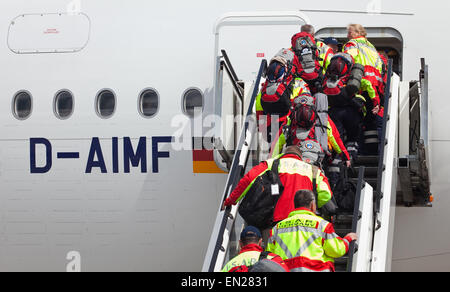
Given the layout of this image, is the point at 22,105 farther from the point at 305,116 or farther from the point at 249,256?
the point at 249,256

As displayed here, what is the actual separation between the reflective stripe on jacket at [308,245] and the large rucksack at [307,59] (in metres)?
2.68

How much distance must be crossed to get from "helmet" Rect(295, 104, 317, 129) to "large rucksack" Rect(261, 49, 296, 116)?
472 millimetres

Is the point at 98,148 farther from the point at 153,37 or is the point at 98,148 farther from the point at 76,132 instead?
the point at 153,37

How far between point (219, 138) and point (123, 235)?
198 cm

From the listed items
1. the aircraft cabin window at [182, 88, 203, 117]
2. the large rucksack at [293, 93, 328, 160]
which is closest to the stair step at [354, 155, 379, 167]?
the large rucksack at [293, 93, 328, 160]

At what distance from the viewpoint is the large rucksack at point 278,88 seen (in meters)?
8.57

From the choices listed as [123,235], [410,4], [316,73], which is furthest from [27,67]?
[410,4]

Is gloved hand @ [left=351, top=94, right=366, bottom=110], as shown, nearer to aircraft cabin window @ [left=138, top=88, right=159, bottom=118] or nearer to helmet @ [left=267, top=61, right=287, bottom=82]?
helmet @ [left=267, top=61, right=287, bottom=82]

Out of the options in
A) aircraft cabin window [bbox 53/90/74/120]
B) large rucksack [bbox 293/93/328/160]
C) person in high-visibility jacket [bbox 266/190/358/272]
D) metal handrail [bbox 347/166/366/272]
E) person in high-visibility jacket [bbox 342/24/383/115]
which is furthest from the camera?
aircraft cabin window [bbox 53/90/74/120]

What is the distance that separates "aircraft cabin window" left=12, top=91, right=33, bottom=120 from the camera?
10.5m

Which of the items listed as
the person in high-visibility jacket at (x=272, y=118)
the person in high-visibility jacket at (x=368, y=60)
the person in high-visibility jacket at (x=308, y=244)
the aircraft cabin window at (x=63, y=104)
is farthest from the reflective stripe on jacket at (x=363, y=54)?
the aircraft cabin window at (x=63, y=104)

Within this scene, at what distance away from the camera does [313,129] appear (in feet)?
26.9

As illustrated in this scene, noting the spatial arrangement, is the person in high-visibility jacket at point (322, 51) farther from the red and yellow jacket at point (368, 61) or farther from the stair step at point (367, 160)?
the stair step at point (367, 160)
